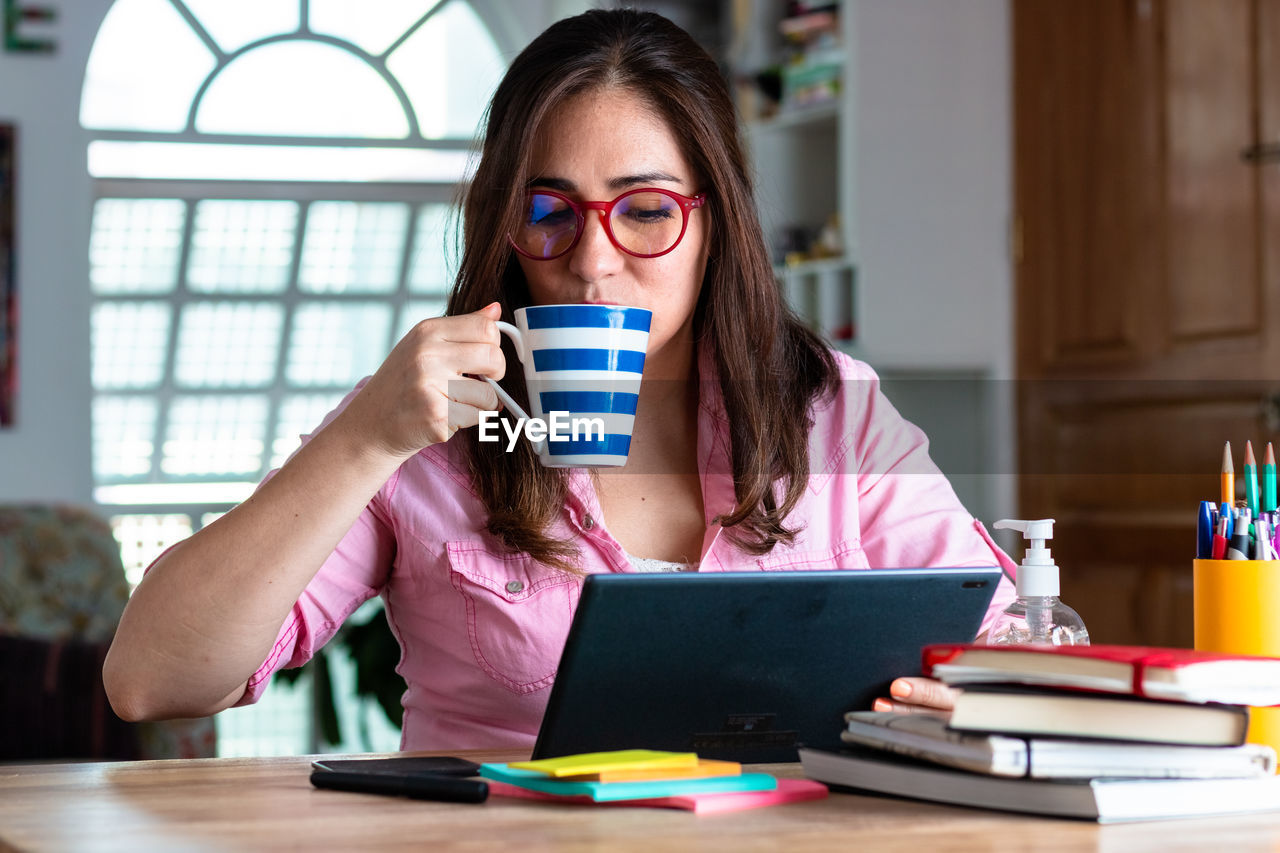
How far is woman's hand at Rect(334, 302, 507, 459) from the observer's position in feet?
3.59

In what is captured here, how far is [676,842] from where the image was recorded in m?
0.76

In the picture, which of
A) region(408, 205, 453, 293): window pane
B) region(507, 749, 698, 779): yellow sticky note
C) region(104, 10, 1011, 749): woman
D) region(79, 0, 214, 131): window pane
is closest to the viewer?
region(507, 749, 698, 779): yellow sticky note

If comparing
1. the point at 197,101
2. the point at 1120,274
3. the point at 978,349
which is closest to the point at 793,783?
the point at 1120,274

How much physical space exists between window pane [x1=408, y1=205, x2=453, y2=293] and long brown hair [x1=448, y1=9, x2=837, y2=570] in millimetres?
3224

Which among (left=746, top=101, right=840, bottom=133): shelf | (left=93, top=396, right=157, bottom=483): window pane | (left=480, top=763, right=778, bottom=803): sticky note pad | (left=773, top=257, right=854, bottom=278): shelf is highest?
(left=746, top=101, right=840, bottom=133): shelf

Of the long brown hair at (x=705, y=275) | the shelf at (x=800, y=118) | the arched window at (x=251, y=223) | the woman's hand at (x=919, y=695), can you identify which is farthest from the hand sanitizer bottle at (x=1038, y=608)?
the arched window at (x=251, y=223)

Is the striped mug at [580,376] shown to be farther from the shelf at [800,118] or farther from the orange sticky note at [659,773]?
the shelf at [800,118]

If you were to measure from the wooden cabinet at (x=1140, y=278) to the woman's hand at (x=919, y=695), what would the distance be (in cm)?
186

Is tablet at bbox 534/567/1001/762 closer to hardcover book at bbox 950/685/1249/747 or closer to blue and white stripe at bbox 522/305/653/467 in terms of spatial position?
hardcover book at bbox 950/685/1249/747

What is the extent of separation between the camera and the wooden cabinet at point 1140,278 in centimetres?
270

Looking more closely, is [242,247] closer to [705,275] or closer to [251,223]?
[251,223]

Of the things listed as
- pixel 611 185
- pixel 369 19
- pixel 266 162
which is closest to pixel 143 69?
pixel 266 162

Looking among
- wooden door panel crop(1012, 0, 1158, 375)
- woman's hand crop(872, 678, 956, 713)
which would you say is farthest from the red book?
wooden door panel crop(1012, 0, 1158, 375)

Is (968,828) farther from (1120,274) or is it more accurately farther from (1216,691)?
(1120,274)
